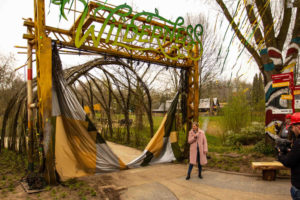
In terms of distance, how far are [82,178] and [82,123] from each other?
4.86ft

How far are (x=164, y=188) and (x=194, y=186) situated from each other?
0.74m

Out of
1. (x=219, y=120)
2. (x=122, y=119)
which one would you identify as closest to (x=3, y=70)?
(x=122, y=119)

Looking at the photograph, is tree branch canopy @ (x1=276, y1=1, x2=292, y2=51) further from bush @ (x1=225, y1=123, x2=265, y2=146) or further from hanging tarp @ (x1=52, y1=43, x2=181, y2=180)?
hanging tarp @ (x1=52, y1=43, x2=181, y2=180)

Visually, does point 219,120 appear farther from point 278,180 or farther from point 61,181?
point 61,181

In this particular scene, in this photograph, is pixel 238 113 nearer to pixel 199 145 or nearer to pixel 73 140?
pixel 199 145

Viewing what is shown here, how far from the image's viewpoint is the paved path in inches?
175

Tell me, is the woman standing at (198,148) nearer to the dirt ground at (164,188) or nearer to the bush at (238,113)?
the dirt ground at (164,188)

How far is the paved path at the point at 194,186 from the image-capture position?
175 inches

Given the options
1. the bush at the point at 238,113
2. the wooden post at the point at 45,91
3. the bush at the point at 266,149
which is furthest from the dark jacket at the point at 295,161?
the bush at the point at 238,113

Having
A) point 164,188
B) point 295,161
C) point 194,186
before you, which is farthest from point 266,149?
point 295,161

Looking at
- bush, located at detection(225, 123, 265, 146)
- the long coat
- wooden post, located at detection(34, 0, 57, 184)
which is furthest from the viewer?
bush, located at detection(225, 123, 265, 146)

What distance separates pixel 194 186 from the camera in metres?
5.07

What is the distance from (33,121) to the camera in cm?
548

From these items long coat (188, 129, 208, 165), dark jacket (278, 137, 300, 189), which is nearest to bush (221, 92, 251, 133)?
long coat (188, 129, 208, 165)
